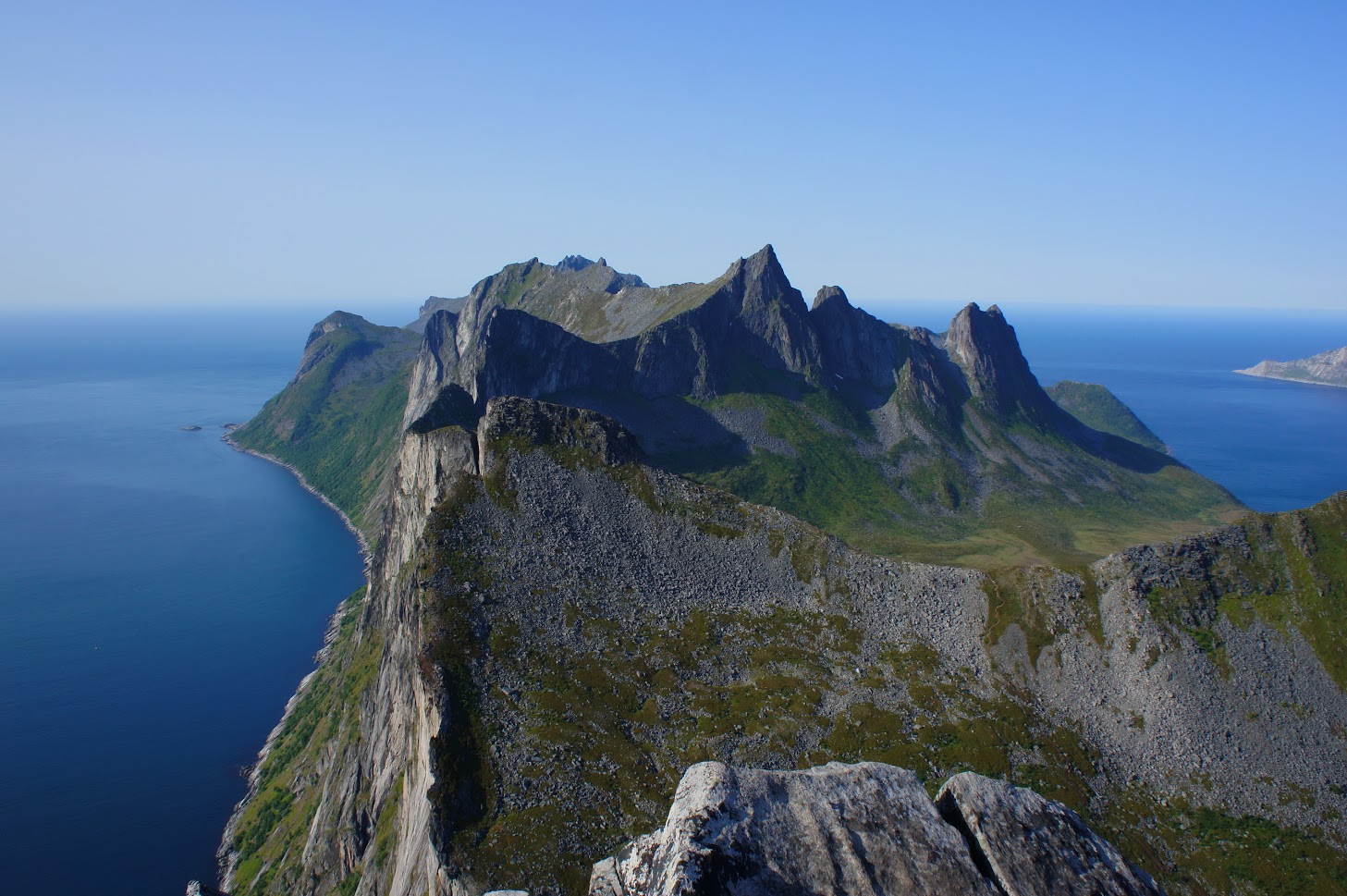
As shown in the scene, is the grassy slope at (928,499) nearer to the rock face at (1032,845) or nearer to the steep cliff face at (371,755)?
the steep cliff face at (371,755)

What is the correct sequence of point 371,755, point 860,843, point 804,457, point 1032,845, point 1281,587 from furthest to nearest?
point 804,457 < point 1281,587 < point 371,755 < point 1032,845 < point 860,843

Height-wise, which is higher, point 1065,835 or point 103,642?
point 1065,835

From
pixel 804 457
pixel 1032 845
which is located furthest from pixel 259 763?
pixel 804 457

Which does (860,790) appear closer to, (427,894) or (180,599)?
(427,894)

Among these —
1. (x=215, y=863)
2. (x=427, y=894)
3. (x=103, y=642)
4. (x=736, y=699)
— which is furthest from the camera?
(x=103, y=642)

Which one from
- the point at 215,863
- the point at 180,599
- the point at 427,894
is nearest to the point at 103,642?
the point at 180,599

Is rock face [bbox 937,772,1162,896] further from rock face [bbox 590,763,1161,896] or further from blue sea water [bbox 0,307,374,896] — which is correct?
blue sea water [bbox 0,307,374,896]

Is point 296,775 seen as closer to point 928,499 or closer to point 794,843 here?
point 794,843
